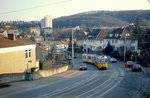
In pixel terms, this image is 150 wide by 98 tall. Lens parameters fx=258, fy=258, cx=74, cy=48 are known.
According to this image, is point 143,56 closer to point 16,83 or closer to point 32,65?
point 16,83

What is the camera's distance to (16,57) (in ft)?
112

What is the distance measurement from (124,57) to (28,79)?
32258 millimetres

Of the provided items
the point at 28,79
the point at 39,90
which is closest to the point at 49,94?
the point at 39,90

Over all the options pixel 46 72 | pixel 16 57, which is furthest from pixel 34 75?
pixel 16 57

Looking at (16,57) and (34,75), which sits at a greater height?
(16,57)

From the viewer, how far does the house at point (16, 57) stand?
31708 millimetres

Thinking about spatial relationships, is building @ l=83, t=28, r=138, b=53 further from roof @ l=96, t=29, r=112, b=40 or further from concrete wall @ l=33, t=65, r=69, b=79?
concrete wall @ l=33, t=65, r=69, b=79

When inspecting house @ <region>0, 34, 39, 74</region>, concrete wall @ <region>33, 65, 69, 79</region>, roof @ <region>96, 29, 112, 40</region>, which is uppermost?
roof @ <region>96, 29, 112, 40</region>

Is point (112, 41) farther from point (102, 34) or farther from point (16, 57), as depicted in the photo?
point (16, 57)

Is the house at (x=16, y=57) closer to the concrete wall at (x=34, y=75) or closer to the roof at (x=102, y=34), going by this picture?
the concrete wall at (x=34, y=75)

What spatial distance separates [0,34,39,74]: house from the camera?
1248 inches

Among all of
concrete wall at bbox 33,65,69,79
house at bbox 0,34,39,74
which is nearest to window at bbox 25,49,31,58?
house at bbox 0,34,39,74

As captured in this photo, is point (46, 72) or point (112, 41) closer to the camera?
point (46, 72)

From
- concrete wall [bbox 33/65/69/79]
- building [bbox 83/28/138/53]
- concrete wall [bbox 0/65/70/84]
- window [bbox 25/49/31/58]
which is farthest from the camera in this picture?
building [bbox 83/28/138/53]
